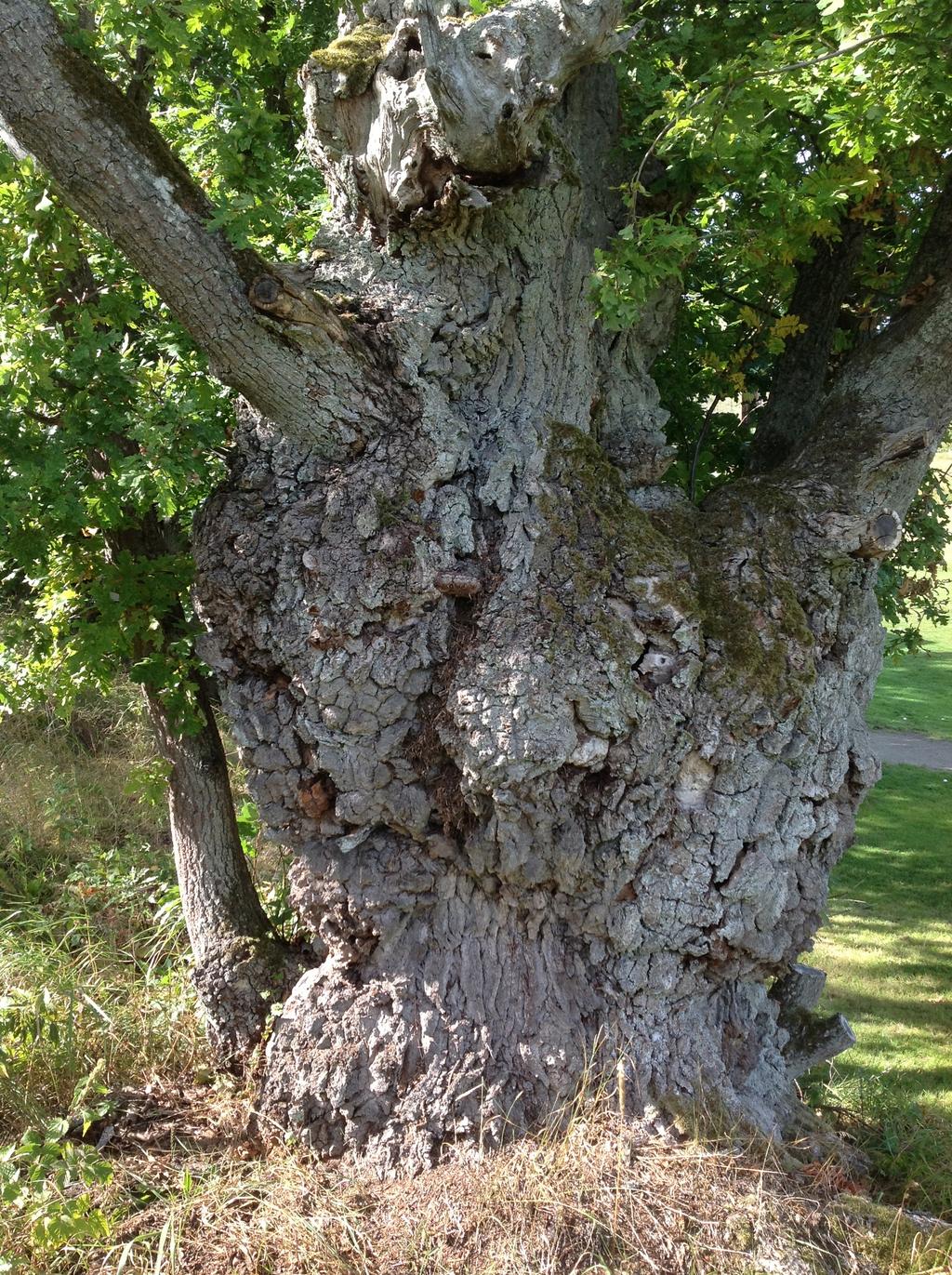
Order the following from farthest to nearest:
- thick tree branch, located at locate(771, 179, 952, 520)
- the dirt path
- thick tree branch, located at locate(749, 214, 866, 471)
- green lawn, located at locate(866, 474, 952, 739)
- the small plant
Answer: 1. green lawn, located at locate(866, 474, 952, 739)
2. the dirt path
3. thick tree branch, located at locate(749, 214, 866, 471)
4. thick tree branch, located at locate(771, 179, 952, 520)
5. the small plant

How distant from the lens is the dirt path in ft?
38.7

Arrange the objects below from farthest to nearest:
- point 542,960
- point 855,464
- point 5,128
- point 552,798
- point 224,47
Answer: point 224,47, point 855,464, point 542,960, point 552,798, point 5,128

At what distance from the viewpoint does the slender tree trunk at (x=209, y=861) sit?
4242 millimetres

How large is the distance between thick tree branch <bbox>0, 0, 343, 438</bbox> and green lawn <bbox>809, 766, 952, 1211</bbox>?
3.89 meters

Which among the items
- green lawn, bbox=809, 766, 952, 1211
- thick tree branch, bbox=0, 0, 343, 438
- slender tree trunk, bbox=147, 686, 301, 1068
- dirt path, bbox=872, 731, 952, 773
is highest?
thick tree branch, bbox=0, 0, 343, 438

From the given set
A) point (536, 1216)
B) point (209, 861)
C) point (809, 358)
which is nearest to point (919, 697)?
point (809, 358)

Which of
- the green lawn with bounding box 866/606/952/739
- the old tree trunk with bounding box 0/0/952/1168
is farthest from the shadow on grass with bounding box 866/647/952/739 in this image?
the old tree trunk with bounding box 0/0/952/1168

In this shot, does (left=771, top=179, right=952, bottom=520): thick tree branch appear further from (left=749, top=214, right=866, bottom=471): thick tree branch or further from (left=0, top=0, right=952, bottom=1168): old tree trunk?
(left=749, top=214, right=866, bottom=471): thick tree branch

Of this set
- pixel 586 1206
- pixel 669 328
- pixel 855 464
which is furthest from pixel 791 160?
pixel 586 1206

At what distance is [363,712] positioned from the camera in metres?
3.28

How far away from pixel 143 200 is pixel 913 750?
38.2 ft

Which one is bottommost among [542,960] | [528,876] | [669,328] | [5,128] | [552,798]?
[542,960]

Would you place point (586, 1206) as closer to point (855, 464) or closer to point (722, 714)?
point (722, 714)

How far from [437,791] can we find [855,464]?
2043 millimetres
